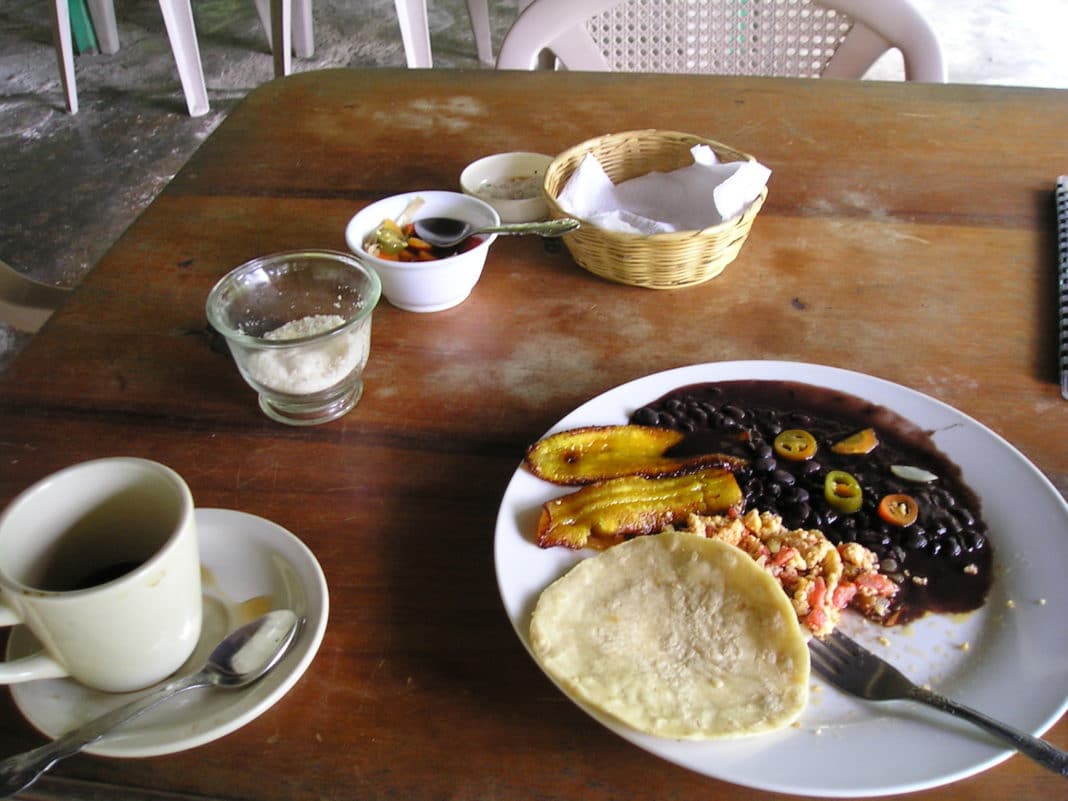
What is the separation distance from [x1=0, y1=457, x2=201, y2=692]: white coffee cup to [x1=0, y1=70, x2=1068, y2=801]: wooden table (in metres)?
0.08

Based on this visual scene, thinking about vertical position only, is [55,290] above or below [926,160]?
below

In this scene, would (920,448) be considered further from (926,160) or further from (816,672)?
(926,160)

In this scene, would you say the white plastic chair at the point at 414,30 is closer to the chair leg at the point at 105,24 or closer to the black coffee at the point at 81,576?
the chair leg at the point at 105,24

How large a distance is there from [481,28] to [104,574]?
3.53 m

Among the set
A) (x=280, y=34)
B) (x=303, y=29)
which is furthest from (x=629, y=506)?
(x=303, y=29)

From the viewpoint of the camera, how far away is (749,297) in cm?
104

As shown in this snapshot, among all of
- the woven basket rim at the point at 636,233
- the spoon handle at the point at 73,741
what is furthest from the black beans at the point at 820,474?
the spoon handle at the point at 73,741

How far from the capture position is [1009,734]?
0.55 metres

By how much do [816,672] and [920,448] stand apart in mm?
282

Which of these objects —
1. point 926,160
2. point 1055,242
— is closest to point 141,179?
point 926,160

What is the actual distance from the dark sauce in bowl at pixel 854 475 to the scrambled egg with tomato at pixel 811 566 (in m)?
0.02

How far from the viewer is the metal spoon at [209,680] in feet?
1.70

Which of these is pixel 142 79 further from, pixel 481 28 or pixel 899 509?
pixel 899 509

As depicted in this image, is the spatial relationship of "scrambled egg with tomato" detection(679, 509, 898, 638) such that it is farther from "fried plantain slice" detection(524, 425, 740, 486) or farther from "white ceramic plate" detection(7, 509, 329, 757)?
"white ceramic plate" detection(7, 509, 329, 757)
